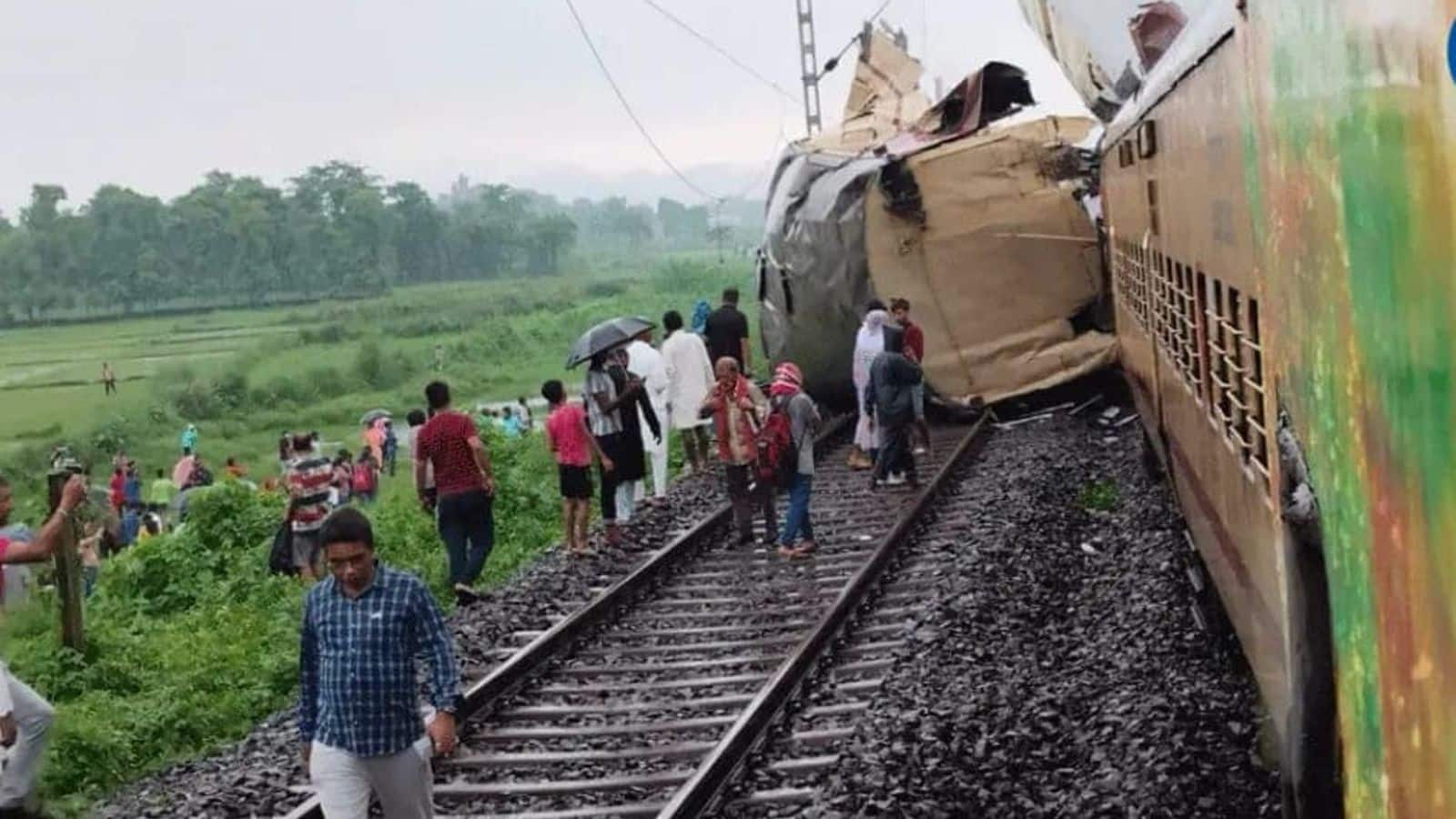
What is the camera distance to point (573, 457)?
46.4 feet

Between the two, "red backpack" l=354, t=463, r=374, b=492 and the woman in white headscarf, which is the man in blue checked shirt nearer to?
the woman in white headscarf

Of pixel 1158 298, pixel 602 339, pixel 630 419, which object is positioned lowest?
pixel 630 419

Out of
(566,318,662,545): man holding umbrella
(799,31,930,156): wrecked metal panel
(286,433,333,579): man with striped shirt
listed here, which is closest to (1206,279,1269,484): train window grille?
(566,318,662,545): man holding umbrella

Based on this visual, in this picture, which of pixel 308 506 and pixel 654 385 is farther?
pixel 654 385

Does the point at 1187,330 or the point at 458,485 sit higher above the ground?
the point at 1187,330

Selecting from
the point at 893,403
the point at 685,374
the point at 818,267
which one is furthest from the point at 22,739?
the point at 818,267

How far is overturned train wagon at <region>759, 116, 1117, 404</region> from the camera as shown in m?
20.3

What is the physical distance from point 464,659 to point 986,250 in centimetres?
1079

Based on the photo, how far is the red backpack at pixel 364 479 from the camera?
1059 inches

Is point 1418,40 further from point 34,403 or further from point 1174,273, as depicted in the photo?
point 34,403

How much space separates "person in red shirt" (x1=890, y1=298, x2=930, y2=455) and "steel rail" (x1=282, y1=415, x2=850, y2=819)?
6.82 feet

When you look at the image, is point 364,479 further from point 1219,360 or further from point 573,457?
point 1219,360

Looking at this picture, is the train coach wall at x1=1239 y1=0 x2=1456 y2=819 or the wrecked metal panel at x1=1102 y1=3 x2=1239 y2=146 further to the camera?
the wrecked metal panel at x1=1102 y1=3 x2=1239 y2=146

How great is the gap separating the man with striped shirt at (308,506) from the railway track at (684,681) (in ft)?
9.07
